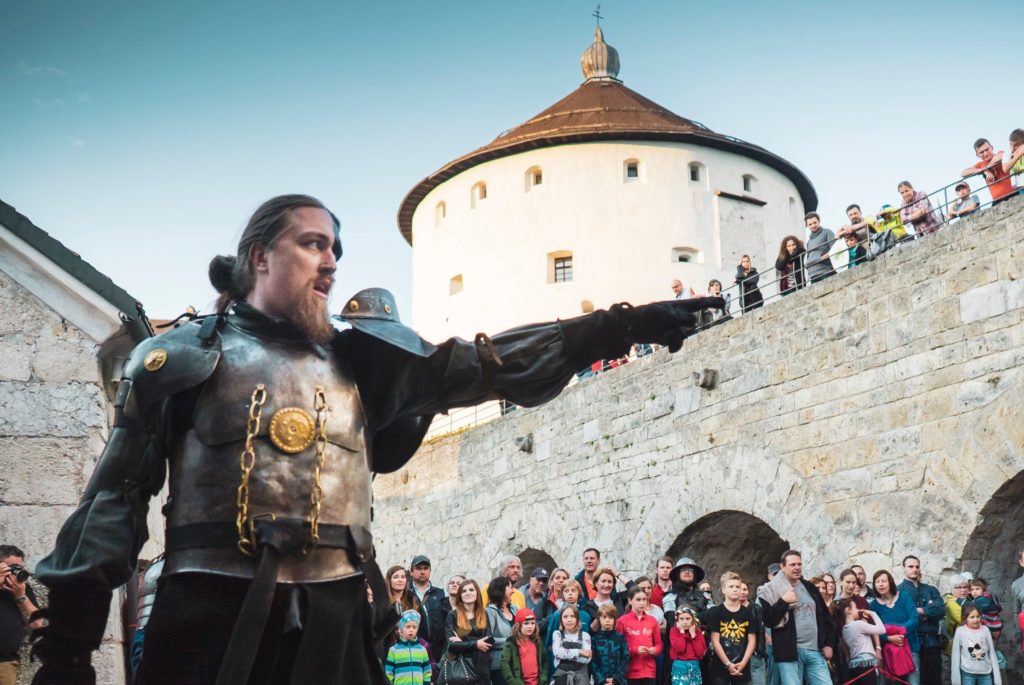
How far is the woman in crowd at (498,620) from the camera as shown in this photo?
10.3m

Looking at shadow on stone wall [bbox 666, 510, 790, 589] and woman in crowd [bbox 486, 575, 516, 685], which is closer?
woman in crowd [bbox 486, 575, 516, 685]

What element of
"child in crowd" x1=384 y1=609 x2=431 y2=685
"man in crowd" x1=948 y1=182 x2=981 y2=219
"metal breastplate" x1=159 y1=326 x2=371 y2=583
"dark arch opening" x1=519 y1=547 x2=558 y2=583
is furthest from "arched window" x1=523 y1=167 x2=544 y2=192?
"metal breastplate" x1=159 y1=326 x2=371 y2=583

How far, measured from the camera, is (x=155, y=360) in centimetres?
321

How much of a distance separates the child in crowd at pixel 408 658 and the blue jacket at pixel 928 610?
4200mm

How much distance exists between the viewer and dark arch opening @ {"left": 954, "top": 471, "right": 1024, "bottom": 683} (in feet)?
36.6

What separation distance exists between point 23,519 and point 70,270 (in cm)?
123

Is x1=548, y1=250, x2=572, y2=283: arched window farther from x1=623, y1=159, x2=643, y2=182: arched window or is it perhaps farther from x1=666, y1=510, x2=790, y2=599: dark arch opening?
x1=666, y1=510, x2=790, y2=599: dark arch opening

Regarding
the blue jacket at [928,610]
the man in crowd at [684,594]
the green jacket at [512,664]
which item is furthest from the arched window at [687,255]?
the green jacket at [512,664]

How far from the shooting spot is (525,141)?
32.1 m

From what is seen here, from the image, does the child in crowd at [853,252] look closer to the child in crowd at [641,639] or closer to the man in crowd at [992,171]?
the man in crowd at [992,171]

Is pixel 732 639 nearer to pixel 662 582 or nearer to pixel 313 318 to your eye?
pixel 662 582

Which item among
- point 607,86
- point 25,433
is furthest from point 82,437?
point 607,86

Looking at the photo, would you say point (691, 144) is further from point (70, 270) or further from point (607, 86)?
point (70, 270)

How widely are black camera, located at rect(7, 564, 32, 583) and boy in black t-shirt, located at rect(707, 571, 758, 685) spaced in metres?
5.91
